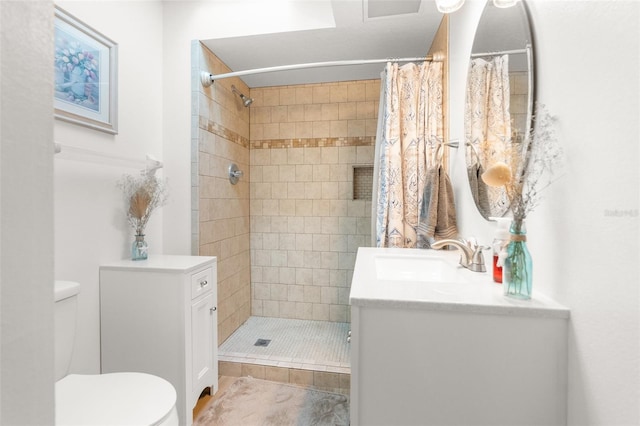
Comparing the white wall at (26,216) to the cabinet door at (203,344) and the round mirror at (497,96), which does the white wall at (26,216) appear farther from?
the cabinet door at (203,344)

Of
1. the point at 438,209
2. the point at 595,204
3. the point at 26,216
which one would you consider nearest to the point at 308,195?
the point at 438,209

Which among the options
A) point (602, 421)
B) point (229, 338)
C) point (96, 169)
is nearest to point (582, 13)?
point (602, 421)

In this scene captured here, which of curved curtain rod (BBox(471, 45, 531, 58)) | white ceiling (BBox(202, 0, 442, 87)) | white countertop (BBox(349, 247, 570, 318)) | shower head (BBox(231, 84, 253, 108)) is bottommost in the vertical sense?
white countertop (BBox(349, 247, 570, 318))

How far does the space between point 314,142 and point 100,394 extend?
2383 millimetres

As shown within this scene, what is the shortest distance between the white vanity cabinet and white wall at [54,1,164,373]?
8 cm

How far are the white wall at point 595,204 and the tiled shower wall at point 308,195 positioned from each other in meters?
2.04

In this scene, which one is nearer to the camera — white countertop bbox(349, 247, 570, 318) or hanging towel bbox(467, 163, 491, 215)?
white countertop bbox(349, 247, 570, 318)

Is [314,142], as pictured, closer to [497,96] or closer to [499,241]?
[497,96]

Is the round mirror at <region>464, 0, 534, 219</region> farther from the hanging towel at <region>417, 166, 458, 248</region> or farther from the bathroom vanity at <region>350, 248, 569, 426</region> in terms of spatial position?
the bathroom vanity at <region>350, 248, 569, 426</region>

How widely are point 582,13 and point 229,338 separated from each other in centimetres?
273

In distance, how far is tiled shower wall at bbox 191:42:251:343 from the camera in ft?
6.89

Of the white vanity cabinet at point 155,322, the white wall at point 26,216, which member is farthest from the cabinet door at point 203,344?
the white wall at point 26,216

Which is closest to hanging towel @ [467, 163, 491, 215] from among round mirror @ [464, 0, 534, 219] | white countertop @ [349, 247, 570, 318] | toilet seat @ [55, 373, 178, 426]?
round mirror @ [464, 0, 534, 219]

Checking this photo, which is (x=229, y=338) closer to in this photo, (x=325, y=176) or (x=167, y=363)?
(x=167, y=363)
